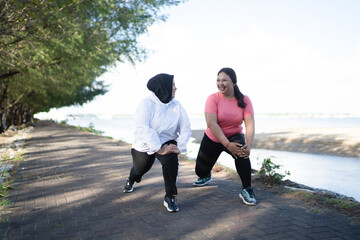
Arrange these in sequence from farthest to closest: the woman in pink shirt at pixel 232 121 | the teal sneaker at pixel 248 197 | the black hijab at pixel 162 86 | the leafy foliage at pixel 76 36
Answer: the leafy foliage at pixel 76 36
the woman in pink shirt at pixel 232 121
the teal sneaker at pixel 248 197
the black hijab at pixel 162 86

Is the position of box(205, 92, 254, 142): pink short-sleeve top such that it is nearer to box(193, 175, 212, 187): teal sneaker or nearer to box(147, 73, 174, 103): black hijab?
box(147, 73, 174, 103): black hijab

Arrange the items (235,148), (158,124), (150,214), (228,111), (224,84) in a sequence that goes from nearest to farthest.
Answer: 1. (150,214)
2. (158,124)
3. (235,148)
4. (224,84)
5. (228,111)

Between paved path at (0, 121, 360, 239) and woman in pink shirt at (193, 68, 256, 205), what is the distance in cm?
56

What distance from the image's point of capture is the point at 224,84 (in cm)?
439

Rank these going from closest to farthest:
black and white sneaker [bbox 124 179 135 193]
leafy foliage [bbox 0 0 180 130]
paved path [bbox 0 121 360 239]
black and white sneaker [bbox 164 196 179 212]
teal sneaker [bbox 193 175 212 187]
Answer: paved path [bbox 0 121 360 239] → black and white sneaker [bbox 164 196 179 212] → black and white sneaker [bbox 124 179 135 193] → teal sneaker [bbox 193 175 212 187] → leafy foliage [bbox 0 0 180 130]

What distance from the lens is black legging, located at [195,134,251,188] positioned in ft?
14.1

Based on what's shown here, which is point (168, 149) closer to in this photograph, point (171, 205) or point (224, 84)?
point (171, 205)

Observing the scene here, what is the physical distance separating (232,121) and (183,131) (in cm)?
84

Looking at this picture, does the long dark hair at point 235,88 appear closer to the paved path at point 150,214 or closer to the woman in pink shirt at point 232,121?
the woman in pink shirt at point 232,121

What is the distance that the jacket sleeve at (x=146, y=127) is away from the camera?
3.95 metres

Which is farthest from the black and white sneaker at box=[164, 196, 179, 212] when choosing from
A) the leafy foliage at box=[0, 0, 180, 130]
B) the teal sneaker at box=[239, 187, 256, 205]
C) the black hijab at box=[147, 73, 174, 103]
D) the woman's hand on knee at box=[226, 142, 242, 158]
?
the leafy foliage at box=[0, 0, 180, 130]

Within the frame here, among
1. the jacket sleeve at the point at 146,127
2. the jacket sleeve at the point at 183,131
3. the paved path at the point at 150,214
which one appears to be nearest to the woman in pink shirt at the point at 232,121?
the jacket sleeve at the point at 183,131

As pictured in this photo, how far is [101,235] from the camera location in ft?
10.6

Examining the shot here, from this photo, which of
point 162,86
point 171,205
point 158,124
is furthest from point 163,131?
point 171,205
